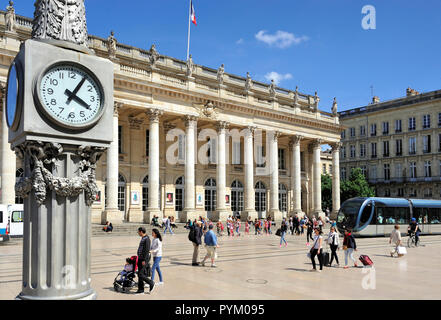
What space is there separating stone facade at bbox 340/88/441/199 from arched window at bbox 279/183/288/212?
22.9 meters

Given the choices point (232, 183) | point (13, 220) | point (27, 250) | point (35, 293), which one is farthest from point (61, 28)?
point (232, 183)

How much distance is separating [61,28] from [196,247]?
10113 mm

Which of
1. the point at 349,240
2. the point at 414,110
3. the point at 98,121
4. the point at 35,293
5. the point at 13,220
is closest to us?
the point at 35,293

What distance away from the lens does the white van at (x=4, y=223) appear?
22828mm

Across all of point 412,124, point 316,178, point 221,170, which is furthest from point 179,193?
point 412,124

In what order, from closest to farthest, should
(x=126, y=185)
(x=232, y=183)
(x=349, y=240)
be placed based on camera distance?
(x=349, y=240), (x=126, y=185), (x=232, y=183)

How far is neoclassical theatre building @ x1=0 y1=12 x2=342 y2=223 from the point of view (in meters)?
31.6

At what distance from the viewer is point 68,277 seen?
218 inches

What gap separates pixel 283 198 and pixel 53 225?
43.6m

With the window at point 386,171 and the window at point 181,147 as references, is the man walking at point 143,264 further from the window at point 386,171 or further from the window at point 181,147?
the window at point 386,171

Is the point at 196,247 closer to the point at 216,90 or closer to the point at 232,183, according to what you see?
the point at 216,90

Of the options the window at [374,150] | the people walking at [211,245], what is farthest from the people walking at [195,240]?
the window at [374,150]

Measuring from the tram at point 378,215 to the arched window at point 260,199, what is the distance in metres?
15.8

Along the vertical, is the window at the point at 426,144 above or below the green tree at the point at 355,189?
above
